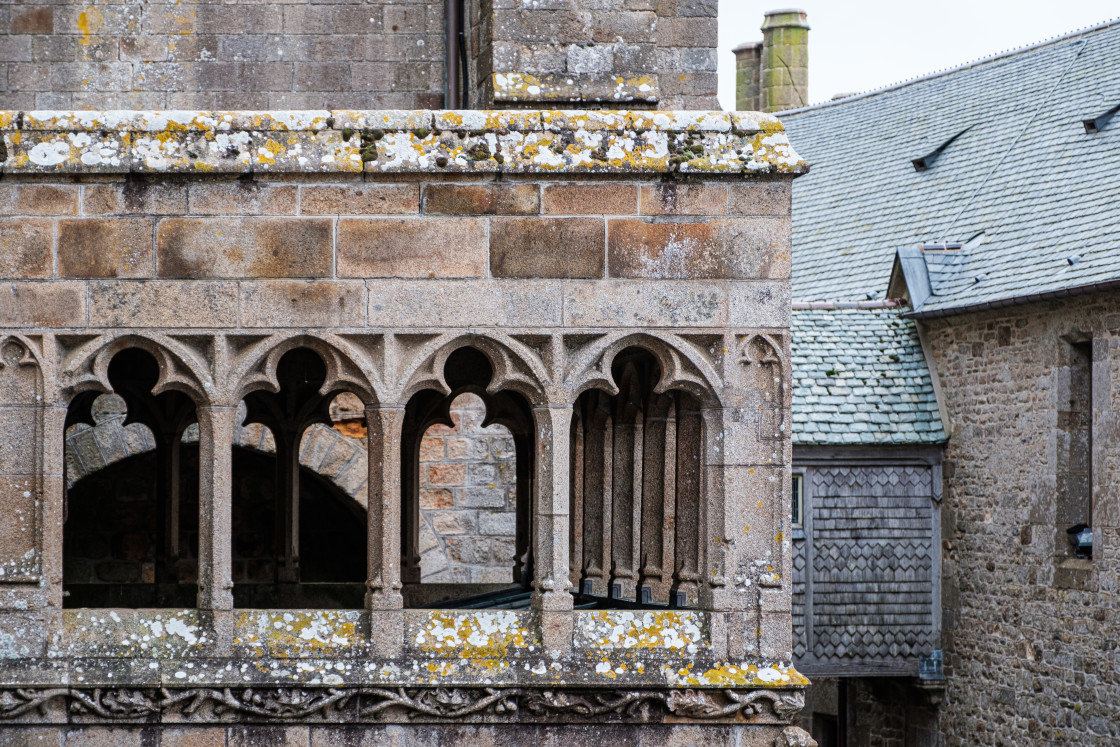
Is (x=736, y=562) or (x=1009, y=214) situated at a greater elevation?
(x=1009, y=214)

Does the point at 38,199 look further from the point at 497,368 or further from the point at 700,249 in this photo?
the point at 700,249

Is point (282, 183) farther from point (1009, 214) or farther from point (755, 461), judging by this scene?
point (1009, 214)

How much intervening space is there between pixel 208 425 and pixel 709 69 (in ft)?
12.7

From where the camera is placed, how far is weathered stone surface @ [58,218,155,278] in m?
5.59

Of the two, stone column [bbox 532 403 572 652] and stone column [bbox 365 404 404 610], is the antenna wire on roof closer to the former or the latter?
stone column [bbox 532 403 572 652]

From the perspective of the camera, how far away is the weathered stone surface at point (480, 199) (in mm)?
5668

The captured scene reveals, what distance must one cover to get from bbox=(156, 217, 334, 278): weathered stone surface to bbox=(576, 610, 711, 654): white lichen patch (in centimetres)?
153

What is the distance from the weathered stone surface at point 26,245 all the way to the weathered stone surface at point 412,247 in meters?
1.00

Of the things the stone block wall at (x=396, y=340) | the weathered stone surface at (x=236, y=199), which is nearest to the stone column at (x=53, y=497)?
the stone block wall at (x=396, y=340)

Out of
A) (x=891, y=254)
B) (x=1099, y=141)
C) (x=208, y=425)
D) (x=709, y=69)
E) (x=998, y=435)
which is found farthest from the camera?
(x=891, y=254)

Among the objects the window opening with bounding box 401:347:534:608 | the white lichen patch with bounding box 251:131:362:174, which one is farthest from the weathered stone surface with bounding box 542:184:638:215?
the window opening with bounding box 401:347:534:608

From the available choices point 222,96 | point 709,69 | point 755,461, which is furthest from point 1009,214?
point 755,461

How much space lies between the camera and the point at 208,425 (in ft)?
18.2

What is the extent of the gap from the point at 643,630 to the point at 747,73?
1072 inches
